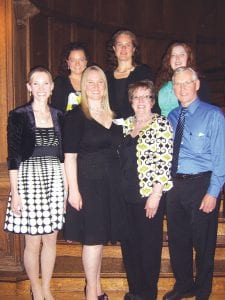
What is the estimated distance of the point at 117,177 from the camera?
2.79m

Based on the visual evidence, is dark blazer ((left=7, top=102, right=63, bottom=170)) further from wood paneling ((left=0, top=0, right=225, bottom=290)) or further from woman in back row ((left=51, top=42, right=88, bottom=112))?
wood paneling ((left=0, top=0, right=225, bottom=290))

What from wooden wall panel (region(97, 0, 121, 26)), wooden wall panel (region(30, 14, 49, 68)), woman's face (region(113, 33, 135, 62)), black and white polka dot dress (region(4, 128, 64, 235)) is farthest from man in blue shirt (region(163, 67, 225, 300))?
wooden wall panel (region(97, 0, 121, 26))

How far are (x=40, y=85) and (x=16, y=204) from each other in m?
0.72

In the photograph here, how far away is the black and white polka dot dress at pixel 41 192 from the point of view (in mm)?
2721

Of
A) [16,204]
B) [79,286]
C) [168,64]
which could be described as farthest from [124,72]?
[79,286]

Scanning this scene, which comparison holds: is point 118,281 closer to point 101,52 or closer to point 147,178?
point 147,178

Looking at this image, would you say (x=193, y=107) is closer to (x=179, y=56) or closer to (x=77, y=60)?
(x=179, y=56)

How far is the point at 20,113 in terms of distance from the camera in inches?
108

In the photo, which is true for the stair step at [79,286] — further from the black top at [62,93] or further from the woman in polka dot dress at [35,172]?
the black top at [62,93]

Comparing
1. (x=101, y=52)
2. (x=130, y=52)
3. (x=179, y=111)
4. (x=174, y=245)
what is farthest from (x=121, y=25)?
(x=174, y=245)

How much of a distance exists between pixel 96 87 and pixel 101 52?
9.39 ft

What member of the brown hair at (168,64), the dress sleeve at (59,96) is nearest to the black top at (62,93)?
the dress sleeve at (59,96)

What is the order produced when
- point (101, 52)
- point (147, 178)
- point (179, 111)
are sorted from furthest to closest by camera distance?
point (101, 52), point (179, 111), point (147, 178)

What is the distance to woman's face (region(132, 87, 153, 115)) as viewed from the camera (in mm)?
2783
